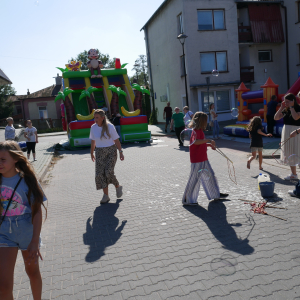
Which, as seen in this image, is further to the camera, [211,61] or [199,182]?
[211,61]

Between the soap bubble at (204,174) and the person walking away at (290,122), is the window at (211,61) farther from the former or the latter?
the soap bubble at (204,174)

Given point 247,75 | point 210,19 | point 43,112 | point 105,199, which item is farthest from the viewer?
point 43,112

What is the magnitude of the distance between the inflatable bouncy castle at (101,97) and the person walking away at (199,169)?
39.3 ft

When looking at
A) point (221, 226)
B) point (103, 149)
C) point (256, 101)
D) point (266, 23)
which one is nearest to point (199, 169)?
point (221, 226)

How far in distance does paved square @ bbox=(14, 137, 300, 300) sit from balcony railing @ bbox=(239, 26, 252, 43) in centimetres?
2090

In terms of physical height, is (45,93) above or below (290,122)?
above

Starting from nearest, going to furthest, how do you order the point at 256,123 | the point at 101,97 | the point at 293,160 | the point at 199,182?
the point at 199,182, the point at 293,160, the point at 256,123, the point at 101,97

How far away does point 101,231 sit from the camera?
16.9 ft

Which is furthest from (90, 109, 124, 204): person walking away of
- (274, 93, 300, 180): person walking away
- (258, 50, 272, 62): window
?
(258, 50, 272, 62): window

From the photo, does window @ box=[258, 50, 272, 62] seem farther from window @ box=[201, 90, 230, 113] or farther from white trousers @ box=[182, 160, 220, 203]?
white trousers @ box=[182, 160, 220, 203]

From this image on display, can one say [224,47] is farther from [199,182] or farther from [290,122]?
[199,182]

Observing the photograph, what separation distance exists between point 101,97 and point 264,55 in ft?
49.3

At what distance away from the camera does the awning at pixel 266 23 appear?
25.6m

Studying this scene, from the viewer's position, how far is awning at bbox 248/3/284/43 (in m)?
25.6
